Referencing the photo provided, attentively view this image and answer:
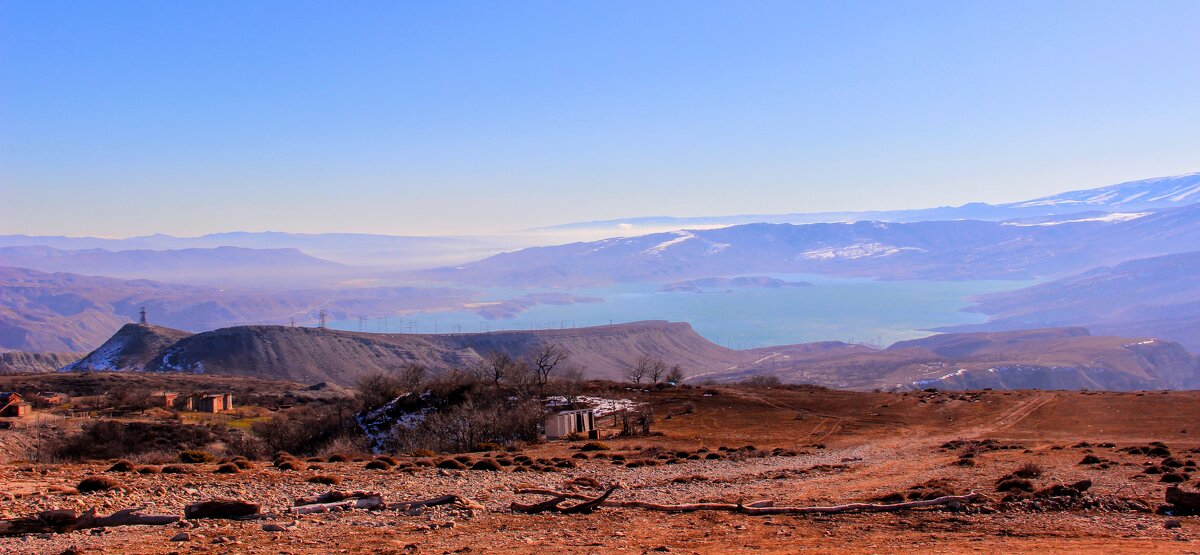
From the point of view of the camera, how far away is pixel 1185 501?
33.6 ft

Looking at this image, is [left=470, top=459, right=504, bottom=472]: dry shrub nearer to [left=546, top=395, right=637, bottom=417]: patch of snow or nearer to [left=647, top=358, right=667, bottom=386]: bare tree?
[left=546, top=395, right=637, bottom=417]: patch of snow

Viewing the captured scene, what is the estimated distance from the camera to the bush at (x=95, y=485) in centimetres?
1116

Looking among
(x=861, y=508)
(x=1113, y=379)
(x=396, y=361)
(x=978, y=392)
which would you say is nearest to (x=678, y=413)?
(x=978, y=392)

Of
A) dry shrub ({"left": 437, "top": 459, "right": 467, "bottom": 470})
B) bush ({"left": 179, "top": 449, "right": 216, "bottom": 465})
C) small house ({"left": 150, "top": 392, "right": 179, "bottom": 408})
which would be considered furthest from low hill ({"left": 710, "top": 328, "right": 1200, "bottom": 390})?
bush ({"left": 179, "top": 449, "right": 216, "bottom": 465})

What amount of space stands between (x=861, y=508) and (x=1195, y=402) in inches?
1234

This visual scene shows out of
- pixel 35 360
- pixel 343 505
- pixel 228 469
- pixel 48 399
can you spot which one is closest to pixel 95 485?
pixel 228 469

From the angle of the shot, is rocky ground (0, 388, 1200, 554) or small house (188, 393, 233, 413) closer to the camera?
rocky ground (0, 388, 1200, 554)

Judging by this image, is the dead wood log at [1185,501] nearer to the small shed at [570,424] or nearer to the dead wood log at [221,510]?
the dead wood log at [221,510]

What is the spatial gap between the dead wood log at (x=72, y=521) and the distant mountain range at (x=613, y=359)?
73958 millimetres

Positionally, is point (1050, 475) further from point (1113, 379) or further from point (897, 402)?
point (1113, 379)

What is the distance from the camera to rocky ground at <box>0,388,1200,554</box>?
8836 mm

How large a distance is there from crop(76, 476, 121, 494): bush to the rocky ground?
21 cm

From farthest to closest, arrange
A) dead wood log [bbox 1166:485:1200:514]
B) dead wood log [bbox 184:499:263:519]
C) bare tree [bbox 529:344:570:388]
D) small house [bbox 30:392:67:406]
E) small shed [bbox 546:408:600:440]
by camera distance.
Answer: small house [bbox 30:392:67:406]
bare tree [bbox 529:344:570:388]
small shed [bbox 546:408:600:440]
dead wood log [bbox 1166:485:1200:514]
dead wood log [bbox 184:499:263:519]

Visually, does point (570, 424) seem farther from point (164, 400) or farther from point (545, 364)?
point (164, 400)
